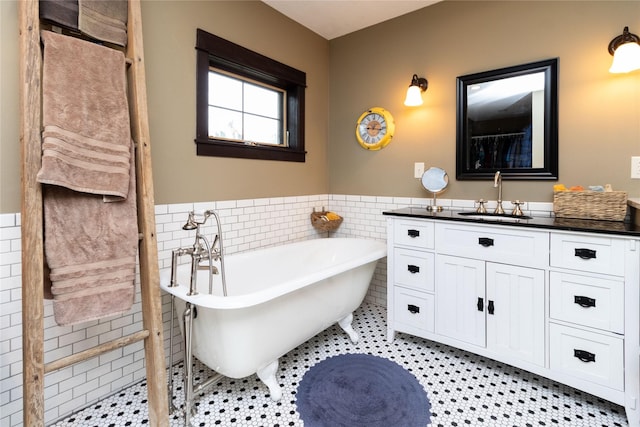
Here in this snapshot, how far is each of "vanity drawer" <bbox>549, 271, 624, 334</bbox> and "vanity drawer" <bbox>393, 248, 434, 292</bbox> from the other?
699 millimetres

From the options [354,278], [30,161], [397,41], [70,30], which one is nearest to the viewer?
[30,161]

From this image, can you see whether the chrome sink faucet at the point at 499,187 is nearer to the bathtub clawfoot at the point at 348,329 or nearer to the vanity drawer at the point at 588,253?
the vanity drawer at the point at 588,253

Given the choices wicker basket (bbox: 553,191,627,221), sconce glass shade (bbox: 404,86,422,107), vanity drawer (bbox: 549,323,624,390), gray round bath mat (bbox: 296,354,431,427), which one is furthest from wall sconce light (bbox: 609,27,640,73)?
gray round bath mat (bbox: 296,354,431,427)

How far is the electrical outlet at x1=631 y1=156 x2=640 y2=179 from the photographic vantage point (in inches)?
76.5

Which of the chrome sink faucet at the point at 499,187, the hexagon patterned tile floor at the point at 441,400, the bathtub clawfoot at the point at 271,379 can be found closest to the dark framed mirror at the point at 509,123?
the chrome sink faucet at the point at 499,187

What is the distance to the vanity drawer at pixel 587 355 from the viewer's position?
162 centimetres

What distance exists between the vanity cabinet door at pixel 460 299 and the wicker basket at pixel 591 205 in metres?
0.61

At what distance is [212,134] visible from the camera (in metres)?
2.45

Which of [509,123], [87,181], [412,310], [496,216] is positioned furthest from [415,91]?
[87,181]

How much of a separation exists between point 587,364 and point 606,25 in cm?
203

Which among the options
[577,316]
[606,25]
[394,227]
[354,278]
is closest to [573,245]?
[577,316]

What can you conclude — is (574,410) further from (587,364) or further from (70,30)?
(70,30)

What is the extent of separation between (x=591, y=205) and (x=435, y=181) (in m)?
1.04

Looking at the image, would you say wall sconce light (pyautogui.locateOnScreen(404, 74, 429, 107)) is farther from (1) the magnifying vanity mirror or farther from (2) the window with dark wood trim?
(2) the window with dark wood trim
